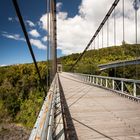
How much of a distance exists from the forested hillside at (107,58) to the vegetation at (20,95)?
34.8 ft

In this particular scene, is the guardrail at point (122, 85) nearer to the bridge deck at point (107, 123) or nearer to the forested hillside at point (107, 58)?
the bridge deck at point (107, 123)

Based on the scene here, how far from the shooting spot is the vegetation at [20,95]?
177ft

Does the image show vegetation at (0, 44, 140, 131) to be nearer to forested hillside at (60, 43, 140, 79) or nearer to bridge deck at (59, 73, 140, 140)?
forested hillside at (60, 43, 140, 79)

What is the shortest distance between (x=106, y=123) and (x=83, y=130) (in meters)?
0.74

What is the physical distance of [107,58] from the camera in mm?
75875

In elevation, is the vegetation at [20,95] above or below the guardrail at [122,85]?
below

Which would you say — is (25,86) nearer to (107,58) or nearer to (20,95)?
(20,95)

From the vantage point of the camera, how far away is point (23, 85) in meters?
68.4

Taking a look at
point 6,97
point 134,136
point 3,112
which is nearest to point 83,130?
point 134,136

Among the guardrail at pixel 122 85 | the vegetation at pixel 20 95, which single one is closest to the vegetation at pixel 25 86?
the vegetation at pixel 20 95

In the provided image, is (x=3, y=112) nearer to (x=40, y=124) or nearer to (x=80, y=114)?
(x=80, y=114)

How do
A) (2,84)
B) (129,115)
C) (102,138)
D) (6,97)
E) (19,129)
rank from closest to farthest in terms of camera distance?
1. (102,138)
2. (129,115)
3. (19,129)
4. (6,97)
5. (2,84)

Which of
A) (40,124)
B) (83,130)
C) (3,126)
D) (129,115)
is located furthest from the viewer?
(3,126)

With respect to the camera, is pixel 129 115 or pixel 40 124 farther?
pixel 129 115
